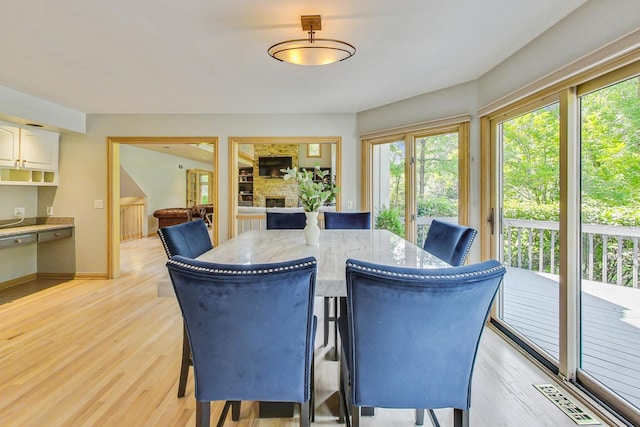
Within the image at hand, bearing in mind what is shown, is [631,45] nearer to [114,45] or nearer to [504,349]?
[504,349]

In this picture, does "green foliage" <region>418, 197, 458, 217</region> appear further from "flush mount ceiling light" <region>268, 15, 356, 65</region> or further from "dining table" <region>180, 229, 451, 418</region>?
"flush mount ceiling light" <region>268, 15, 356, 65</region>

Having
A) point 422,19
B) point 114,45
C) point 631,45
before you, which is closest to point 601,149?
point 631,45

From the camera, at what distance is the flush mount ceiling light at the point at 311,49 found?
2.31m

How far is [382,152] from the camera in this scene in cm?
471

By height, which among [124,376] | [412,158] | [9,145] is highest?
[9,145]

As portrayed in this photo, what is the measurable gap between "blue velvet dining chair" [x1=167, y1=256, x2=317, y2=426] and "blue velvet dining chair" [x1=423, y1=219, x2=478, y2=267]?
1094mm

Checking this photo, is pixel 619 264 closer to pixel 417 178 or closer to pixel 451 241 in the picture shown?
pixel 451 241

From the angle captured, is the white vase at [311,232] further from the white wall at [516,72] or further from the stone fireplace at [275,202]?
the stone fireplace at [275,202]

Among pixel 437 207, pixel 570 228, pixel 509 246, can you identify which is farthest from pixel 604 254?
pixel 437 207

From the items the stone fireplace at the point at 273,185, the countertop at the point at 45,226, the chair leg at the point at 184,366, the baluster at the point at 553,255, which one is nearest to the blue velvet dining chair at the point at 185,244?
the chair leg at the point at 184,366

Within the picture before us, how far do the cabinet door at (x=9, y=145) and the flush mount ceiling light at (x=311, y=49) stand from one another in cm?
358

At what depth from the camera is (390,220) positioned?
4.54m

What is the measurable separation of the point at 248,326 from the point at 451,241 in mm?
1435

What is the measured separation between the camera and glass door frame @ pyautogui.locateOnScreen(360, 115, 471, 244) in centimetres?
369
